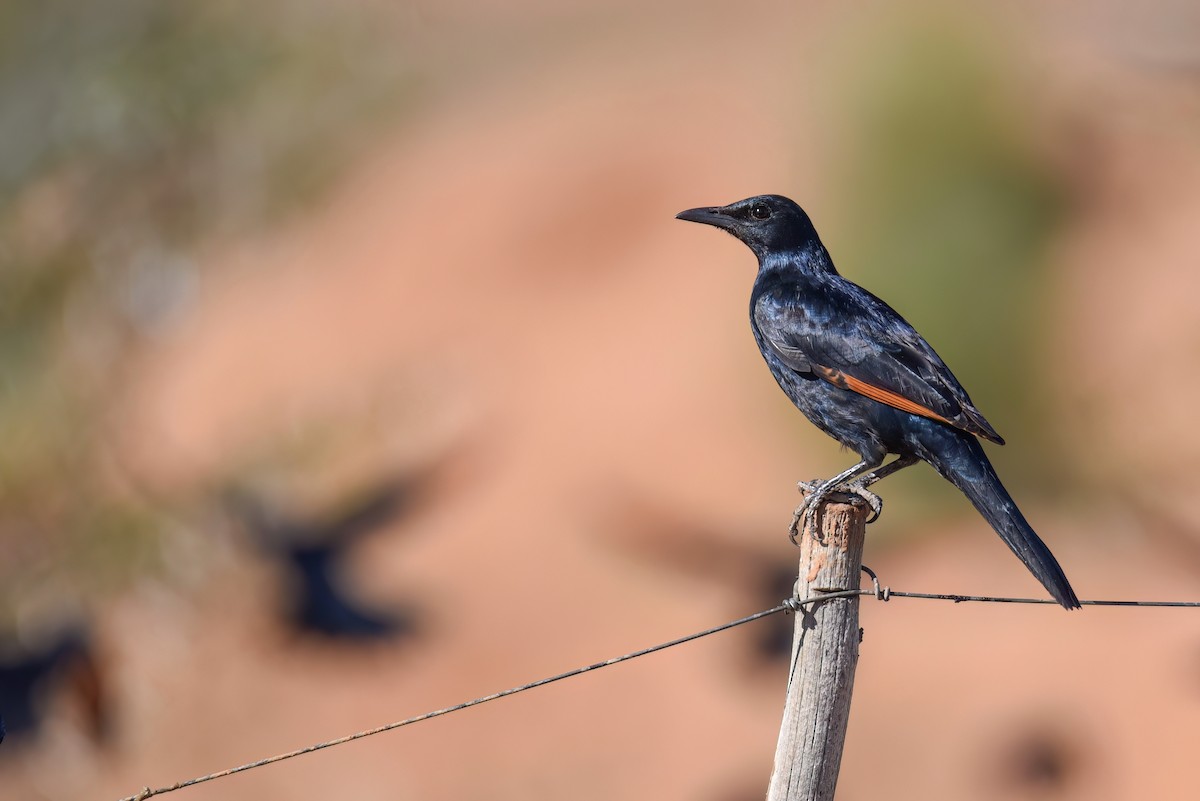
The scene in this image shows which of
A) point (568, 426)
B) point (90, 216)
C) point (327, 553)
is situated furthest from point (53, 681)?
point (568, 426)

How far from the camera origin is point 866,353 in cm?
514

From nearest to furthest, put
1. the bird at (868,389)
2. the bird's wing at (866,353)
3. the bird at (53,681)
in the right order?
the bird at (868,389)
the bird's wing at (866,353)
the bird at (53,681)

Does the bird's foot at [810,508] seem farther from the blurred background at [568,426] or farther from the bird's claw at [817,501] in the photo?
the blurred background at [568,426]

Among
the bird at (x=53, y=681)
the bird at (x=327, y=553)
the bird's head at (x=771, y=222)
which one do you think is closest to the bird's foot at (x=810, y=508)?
the bird's head at (x=771, y=222)

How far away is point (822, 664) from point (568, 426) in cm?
920

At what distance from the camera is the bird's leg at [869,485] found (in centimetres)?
445

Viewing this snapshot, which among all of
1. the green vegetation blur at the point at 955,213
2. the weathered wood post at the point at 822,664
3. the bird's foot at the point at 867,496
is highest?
the green vegetation blur at the point at 955,213

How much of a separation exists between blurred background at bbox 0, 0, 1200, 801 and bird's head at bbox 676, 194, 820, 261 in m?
4.56

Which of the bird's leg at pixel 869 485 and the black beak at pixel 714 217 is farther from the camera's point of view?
the black beak at pixel 714 217

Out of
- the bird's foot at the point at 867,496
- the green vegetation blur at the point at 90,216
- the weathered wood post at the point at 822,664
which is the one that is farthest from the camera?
the green vegetation blur at the point at 90,216

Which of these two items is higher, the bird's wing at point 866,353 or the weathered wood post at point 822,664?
the bird's wing at point 866,353

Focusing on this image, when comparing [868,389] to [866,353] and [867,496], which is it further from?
[867,496]

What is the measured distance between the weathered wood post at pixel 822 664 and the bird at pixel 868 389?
0.37 metres

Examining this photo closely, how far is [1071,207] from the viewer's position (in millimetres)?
13078
